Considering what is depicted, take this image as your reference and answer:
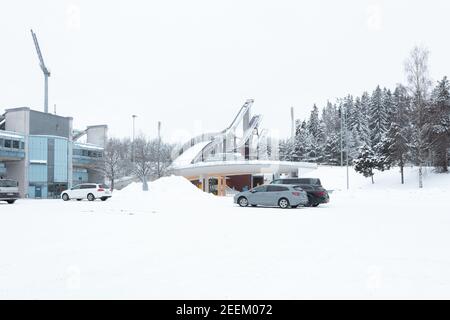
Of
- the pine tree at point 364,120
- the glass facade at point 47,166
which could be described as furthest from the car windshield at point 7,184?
the pine tree at point 364,120

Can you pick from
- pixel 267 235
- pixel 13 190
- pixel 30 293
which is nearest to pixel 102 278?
pixel 30 293

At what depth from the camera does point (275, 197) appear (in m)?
22.5

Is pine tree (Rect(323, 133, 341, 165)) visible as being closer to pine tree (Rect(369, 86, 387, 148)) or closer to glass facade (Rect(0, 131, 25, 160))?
pine tree (Rect(369, 86, 387, 148))

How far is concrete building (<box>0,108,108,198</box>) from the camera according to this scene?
51.7 meters

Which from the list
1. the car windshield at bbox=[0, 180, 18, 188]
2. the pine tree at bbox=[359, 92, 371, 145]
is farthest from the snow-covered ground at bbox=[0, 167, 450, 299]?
the pine tree at bbox=[359, 92, 371, 145]

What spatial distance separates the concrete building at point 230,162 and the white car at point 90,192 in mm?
27447

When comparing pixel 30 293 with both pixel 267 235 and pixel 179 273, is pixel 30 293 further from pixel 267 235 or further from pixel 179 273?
pixel 267 235

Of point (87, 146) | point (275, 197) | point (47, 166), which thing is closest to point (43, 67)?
point (87, 146)

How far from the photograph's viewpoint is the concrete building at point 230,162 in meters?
60.1

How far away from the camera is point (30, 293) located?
5.06 meters

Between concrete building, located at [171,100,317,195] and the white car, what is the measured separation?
27447 millimetres

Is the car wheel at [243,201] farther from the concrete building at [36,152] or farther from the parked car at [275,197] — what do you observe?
the concrete building at [36,152]

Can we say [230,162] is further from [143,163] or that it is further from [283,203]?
[283,203]
